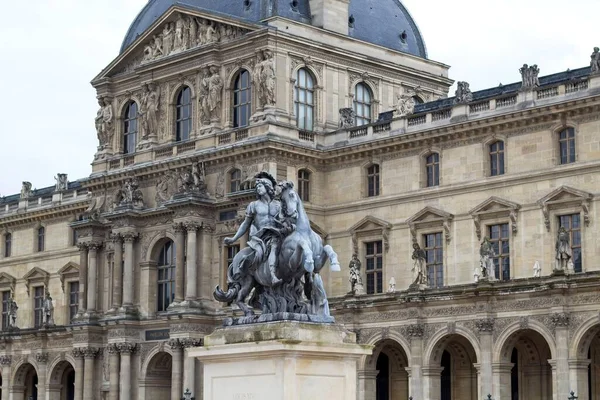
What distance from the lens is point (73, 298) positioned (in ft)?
254

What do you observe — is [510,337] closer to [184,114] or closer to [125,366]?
[125,366]

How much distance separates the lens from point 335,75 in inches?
2596

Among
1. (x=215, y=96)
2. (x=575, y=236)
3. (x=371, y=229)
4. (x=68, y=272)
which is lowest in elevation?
(x=575, y=236)

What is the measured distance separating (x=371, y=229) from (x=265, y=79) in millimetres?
8708

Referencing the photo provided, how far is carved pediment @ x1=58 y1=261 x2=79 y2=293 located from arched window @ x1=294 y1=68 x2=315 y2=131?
65.8ft

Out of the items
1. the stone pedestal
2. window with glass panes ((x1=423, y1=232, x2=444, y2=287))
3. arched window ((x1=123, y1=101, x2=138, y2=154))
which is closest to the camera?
the stone pedestal

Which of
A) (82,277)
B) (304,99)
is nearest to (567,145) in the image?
(304,99)

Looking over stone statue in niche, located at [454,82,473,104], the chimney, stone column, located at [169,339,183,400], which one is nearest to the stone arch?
stone statue in niche, located at [454,82,473,104]

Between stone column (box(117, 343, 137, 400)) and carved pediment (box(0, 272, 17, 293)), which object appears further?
carved pediment (box(0, 272, 17, 293))

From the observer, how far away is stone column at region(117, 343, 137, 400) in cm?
6625

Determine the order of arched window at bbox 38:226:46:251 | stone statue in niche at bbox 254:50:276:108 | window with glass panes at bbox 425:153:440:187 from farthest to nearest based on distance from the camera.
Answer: arched window at bbox 38:226:46:251 < stone statue in niche at bbox 254:50:276:108 < window with glass panes at bbox 425:153:440:187

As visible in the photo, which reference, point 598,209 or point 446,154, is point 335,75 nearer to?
point 446,154

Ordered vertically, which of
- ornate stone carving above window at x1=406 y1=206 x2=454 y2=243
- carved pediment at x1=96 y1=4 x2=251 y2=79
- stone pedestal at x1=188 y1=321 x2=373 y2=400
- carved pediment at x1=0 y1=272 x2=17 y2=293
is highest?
carved pediment at x1=96 y1=4 x2=251 y2=79

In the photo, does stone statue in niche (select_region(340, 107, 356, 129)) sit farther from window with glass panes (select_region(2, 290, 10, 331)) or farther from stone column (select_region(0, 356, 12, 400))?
window with glass panes (select_region(2, 290, 10, 331))
